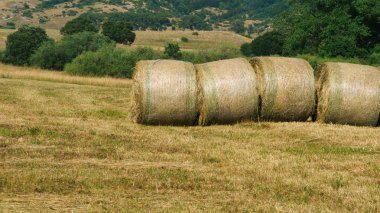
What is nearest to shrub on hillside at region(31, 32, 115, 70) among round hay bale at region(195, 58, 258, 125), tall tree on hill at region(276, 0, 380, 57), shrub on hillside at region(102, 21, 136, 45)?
tall tree on hill at region(276, 0, 380, 57)

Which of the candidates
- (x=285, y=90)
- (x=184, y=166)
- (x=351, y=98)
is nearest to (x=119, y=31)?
(x=285, y=90)

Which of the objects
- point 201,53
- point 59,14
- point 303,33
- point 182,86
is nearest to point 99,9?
point 59,14

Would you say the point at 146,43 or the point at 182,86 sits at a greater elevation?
the point at 182,86

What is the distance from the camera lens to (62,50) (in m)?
57.9

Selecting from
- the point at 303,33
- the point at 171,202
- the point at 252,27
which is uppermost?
the point at 171,202

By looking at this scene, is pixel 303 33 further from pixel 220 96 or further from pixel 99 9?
pixel 99 9

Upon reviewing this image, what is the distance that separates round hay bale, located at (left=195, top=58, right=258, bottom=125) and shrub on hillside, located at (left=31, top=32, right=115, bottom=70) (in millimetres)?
42585

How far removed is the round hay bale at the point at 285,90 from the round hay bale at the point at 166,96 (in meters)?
1.99

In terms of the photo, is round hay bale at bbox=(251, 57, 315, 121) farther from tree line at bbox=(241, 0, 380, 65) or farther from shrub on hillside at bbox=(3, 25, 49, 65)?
shrub on hillside at bbox=(3, 25, 49, 65)

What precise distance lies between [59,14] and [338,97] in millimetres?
170182

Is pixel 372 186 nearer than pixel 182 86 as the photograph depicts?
Yes

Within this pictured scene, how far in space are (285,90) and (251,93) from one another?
1.00 metres

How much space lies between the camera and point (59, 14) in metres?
179

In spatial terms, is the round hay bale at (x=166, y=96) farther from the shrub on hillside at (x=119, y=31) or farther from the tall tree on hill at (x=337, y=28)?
the shrub on hillside at (x=119, y=31)
